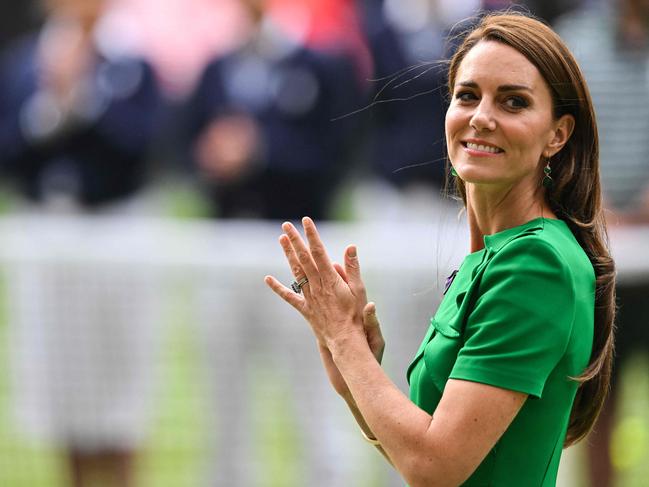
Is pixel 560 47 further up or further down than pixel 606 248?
further up

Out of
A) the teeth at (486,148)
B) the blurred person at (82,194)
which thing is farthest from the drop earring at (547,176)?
the blurred person at (82,194)

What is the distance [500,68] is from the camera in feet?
6.69

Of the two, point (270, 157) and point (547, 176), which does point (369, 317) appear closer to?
point (547, 176)

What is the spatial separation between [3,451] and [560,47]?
14.1 ft

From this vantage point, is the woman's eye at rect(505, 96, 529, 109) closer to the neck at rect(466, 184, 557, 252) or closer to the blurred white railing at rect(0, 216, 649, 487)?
the neck at rect(466, 184, 557, 252)

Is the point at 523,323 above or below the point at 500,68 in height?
below

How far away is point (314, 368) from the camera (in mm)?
5535

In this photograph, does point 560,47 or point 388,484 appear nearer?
point 560,47

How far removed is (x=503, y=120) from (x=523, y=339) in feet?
1.21

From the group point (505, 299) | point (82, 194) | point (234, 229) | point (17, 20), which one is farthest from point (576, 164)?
point (17, 20)

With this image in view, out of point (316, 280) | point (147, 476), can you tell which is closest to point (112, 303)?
point (147, 476)

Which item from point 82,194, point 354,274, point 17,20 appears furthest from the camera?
point 17,20

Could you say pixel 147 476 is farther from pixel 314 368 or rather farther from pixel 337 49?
pixel 337 49

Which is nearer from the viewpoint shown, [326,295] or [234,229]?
[326,295]
